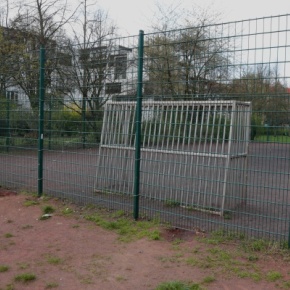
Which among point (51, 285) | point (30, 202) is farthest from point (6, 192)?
point (51, 285)

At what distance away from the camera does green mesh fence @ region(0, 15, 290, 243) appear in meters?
5.07

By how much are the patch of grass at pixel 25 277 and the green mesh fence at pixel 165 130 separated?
214cm

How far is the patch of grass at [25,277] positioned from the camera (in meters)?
4.01

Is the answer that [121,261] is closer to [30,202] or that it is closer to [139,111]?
[139,111]

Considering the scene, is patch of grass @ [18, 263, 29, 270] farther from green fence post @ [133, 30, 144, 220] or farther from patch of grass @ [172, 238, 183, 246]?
green fence post @ [133, 30, 144, 220]

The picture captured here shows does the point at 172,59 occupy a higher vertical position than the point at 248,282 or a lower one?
higher

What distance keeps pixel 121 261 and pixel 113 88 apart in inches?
129

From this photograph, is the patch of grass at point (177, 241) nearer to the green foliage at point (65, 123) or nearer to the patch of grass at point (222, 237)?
the patch of grass at point (222, 237)

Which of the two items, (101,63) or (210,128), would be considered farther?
(101,63)

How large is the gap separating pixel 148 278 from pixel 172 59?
11.8ft

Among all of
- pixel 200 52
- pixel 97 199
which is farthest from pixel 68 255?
pixel 200 52

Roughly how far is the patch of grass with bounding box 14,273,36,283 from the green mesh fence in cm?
214

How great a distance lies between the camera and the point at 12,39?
688 inches

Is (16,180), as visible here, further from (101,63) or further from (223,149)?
(223,149)
